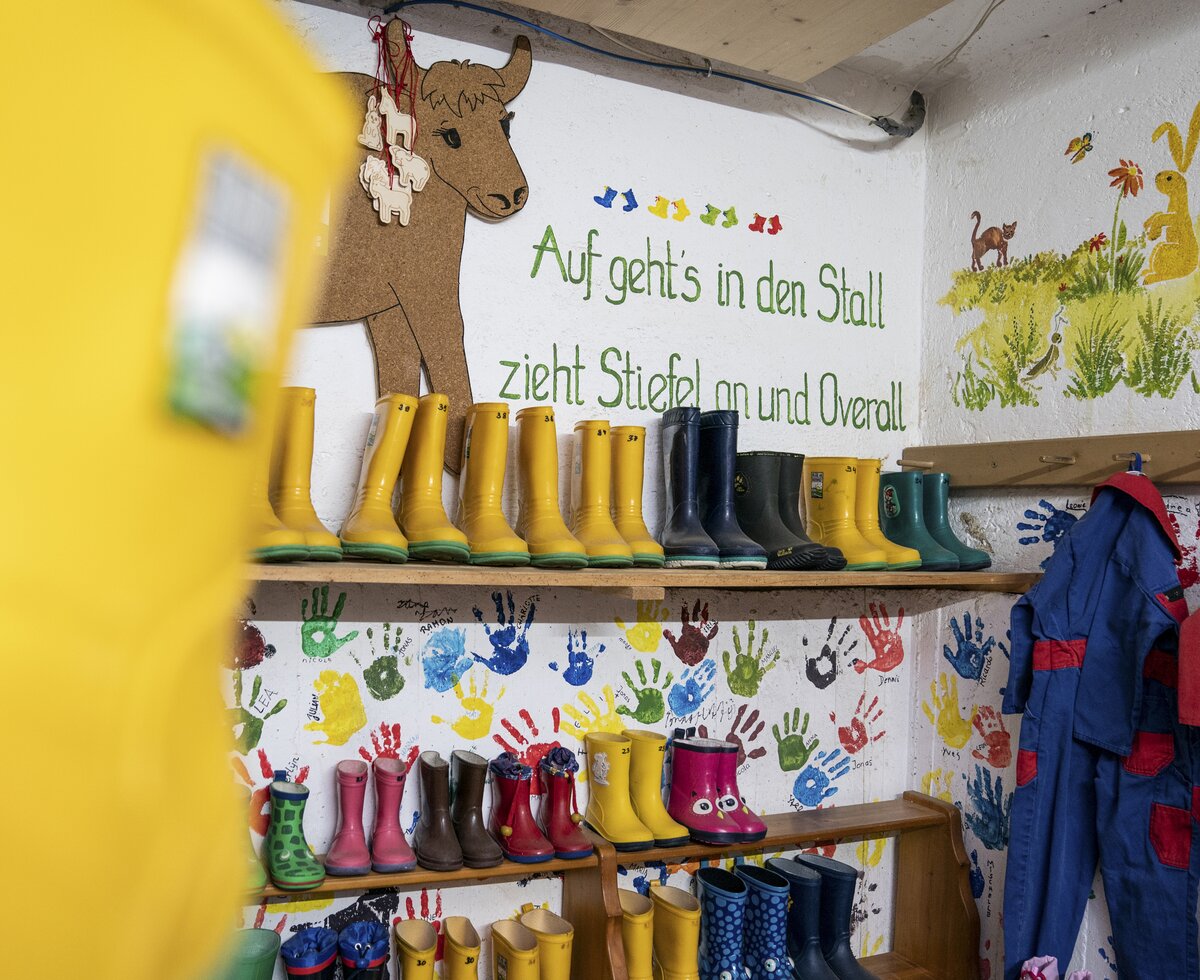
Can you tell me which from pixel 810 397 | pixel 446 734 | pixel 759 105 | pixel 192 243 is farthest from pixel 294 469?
pixel 192 243

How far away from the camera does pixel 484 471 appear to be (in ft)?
6.42

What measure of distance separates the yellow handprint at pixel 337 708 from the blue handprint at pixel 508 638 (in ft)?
0.86

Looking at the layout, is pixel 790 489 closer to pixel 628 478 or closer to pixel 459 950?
pixel 628 478

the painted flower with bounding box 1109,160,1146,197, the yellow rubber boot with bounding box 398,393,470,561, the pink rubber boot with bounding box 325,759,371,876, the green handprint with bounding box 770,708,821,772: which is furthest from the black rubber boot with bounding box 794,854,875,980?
the painted flower with bounding box 1109,160,1146,197

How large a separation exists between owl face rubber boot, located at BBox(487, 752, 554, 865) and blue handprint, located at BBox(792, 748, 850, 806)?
2.58 feet

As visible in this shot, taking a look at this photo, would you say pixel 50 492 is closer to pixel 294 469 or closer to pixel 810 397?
pixel 294 469

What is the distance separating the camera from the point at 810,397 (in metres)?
2.53

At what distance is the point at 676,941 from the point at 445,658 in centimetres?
76

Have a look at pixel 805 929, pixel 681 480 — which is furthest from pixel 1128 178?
pixel 805 929

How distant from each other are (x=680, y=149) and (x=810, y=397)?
27.3 inches

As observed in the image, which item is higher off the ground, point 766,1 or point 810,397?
point 766,1

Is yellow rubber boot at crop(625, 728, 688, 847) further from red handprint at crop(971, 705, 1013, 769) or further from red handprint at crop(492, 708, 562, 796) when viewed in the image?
red handprint at crop(971, 705, 1013, 769)

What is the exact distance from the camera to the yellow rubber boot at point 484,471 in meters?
1.92

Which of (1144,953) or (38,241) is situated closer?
(38,241)
